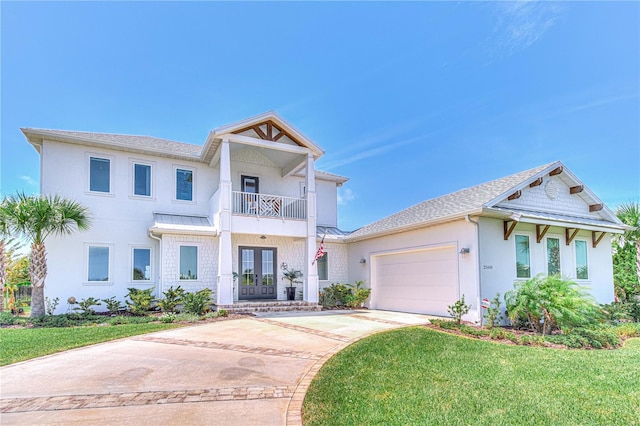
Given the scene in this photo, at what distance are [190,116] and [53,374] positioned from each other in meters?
15.8

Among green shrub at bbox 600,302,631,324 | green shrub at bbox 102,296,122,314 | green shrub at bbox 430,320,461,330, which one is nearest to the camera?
green shrub at bbox 430,320,461,330

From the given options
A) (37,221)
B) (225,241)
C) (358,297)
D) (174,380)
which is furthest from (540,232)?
(37,221)

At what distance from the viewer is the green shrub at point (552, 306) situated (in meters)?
9.20

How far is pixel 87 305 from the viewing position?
41.8 feet

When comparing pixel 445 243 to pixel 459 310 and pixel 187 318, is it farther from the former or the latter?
pixel 187 318

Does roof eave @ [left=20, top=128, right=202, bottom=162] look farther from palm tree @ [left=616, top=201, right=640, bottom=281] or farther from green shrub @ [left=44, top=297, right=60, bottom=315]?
palm tree @ [left=616, top=201, right=640, bottom=281]

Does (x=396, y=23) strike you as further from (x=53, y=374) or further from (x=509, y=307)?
(x=53, y=374)

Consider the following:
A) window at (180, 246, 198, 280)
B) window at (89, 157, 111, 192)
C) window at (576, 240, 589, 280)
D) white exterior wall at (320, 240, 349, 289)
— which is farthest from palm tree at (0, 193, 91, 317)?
window at (576, 240, 589, 280)

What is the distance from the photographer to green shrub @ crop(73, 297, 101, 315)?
12.6m

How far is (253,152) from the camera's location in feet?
56.1

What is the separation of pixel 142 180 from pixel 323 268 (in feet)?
28.9

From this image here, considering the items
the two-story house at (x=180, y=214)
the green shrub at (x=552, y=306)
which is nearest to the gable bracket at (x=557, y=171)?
the green shrub at (x=552, y=306)

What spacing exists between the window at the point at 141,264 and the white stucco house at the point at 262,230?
4 centimetres

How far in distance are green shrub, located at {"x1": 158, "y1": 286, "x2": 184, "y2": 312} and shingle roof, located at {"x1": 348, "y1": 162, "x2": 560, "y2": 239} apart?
7.90 m
